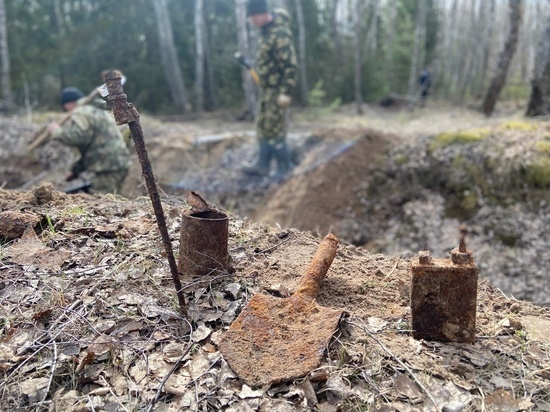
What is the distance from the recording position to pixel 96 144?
19.6ft

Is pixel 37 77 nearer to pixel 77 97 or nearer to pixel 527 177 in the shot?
pixel 77 97

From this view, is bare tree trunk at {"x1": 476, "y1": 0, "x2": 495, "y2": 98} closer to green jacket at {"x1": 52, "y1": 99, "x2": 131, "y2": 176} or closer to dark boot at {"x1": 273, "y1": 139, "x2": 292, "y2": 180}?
dark boot at {"x1": 273, "y1": 139, "x2": 292, "y2": 180}

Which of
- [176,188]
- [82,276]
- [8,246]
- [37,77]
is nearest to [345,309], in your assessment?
[82,276]

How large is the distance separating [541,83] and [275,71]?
5.47m

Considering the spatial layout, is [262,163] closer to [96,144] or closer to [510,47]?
[96,144]

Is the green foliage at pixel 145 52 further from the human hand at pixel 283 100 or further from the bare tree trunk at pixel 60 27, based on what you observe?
the human hand at pixel 283 100

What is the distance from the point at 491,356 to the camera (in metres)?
2.07

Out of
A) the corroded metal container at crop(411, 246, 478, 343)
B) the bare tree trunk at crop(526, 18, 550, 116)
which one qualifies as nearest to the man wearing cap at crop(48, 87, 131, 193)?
the corroded metal container at crop(411, 246, 478, 343)

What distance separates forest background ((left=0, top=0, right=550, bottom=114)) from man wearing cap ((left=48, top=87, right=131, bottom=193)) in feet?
25.5

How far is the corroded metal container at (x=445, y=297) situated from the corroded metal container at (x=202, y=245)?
1013mm

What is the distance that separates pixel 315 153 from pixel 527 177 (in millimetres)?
3510

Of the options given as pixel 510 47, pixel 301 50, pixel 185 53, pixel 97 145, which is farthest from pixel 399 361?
pixel 185 53

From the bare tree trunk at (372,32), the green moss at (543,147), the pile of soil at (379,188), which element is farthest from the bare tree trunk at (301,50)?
the green moss at (543,147)

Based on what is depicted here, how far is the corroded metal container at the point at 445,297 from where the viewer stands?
6.71ft
